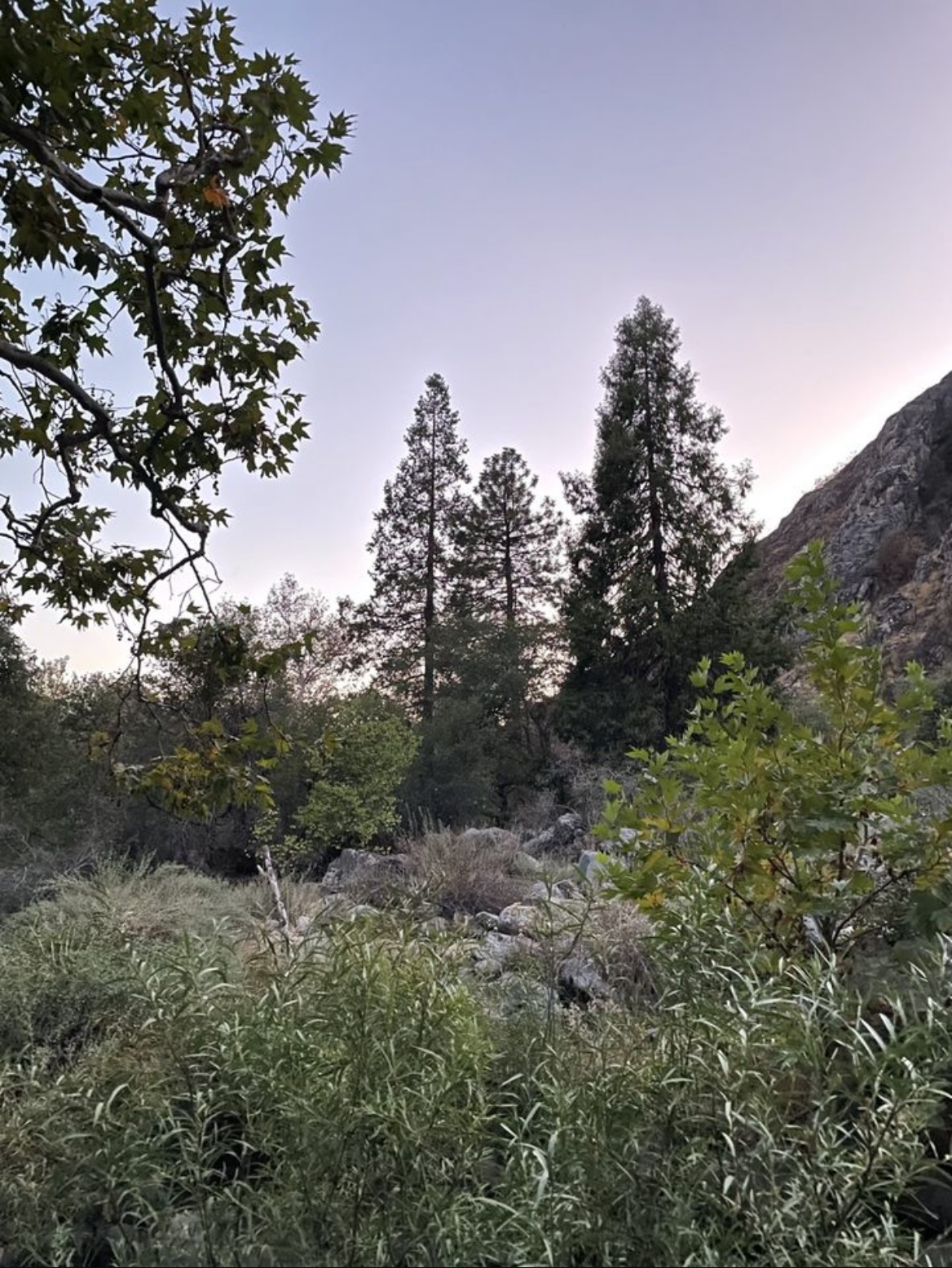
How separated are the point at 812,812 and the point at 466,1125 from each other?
1.30m

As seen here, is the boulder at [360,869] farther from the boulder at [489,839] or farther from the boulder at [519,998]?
the boulder at [519,998]

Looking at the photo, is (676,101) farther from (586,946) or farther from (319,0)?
(586,946)

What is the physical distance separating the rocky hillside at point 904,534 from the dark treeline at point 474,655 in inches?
167

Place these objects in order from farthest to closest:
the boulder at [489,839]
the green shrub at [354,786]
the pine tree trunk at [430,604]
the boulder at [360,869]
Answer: the pine tree trunk at [430,604] < the green shrub at [354,786] < the boulder at [489,839] < the boulder at [360,869]

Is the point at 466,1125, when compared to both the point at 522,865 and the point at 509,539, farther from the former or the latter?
the point at 509,539

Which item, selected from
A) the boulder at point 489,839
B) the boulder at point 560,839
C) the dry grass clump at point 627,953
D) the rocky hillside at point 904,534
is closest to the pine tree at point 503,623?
the boulder at point 560,839

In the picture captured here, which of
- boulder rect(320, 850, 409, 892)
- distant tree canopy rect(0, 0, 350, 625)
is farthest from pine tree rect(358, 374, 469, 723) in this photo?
distant tree canopy rect(0, 0, 350, 625)

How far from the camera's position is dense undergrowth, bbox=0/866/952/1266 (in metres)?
0.89

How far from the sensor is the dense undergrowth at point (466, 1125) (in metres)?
0.89

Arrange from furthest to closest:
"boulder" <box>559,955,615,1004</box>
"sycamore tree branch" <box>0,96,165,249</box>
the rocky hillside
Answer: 1. the rocky hillside
2. "boulder" <box>559,955,615,1004</box>
3. "sycamore tree branch" <box>0,96,165,249</box>

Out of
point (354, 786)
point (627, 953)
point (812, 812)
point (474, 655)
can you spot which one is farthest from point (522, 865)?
point (474, 655)

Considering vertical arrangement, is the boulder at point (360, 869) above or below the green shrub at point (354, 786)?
below

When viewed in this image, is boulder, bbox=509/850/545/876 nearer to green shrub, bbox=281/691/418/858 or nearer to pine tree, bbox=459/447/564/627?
green shrub, bbox=281/691/418/858

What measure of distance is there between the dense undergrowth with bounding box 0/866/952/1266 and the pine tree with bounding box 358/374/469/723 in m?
20.2
